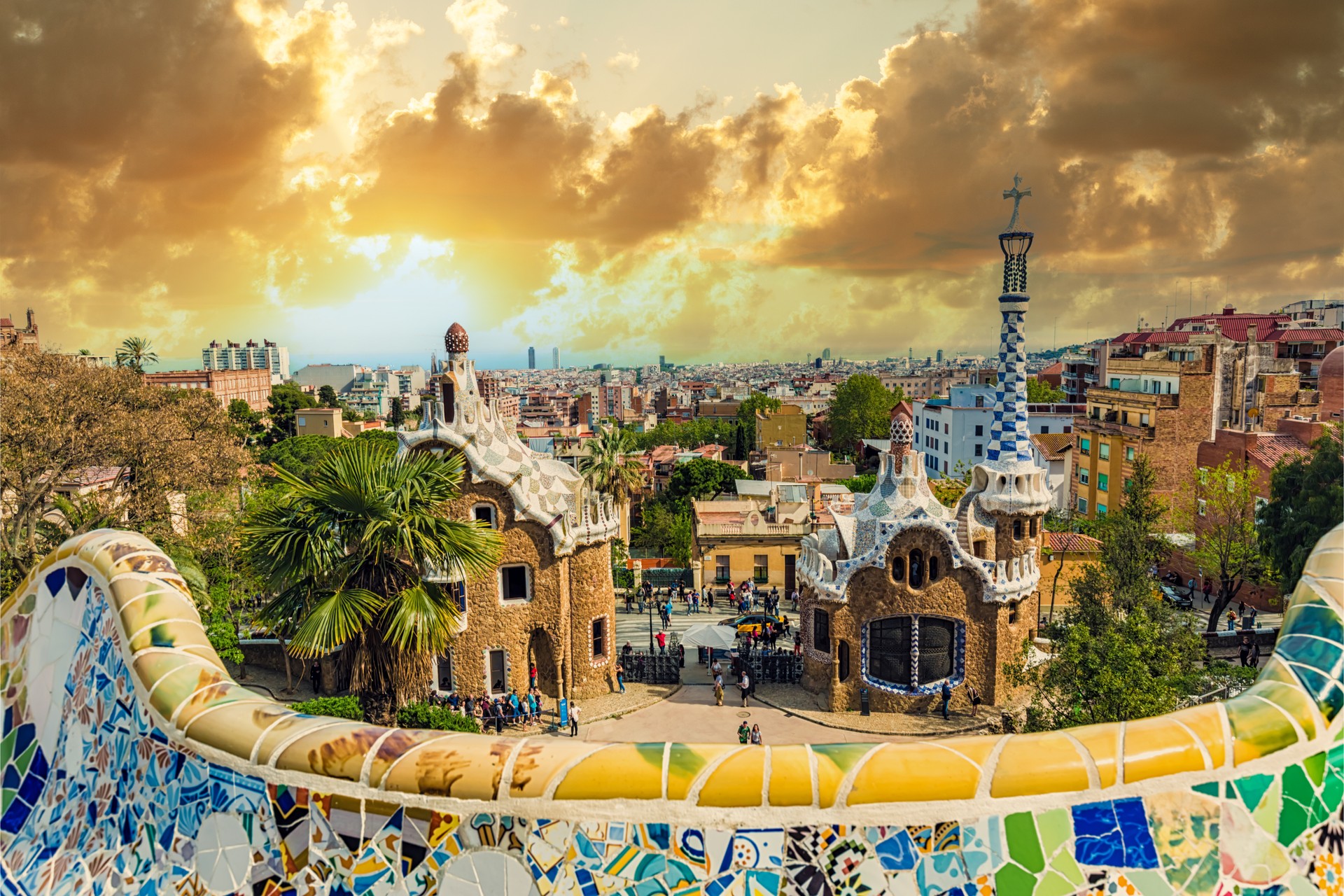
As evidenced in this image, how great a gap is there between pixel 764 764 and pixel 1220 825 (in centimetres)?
203

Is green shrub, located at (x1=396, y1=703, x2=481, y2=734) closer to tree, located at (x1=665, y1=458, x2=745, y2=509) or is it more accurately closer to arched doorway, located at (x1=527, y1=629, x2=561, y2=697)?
arched doorway, located at (x1=527, y1=629, x2=561, y2=697)

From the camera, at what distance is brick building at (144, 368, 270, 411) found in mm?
99875

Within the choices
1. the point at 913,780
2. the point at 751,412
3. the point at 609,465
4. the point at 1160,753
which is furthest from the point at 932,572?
the point at 751,412

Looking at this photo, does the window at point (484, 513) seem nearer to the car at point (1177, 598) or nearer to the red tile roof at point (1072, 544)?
the red tile roof at point (1072, 544)

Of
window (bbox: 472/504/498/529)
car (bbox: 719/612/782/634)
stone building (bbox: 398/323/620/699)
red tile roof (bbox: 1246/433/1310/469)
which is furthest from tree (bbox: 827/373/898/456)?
window (bbox: 472/504/498/529)

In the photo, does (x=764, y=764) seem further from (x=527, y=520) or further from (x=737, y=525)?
(x=737, y=525)

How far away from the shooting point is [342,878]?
13.9 ft

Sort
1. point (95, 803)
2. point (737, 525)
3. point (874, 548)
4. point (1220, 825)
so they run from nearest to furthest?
point (1220, 825)
point (95, 803)
point (874, 548)
point (737, 525)

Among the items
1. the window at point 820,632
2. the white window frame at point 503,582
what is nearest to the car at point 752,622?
the window at point 820,632

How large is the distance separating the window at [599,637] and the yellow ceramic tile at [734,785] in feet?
65.7

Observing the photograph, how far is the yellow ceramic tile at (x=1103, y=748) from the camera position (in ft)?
13.0

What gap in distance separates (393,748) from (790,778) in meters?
1.84

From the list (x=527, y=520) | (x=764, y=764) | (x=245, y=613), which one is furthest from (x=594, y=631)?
(x=764, y=764)

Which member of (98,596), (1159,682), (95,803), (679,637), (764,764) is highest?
(98,596)
